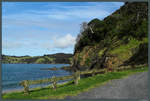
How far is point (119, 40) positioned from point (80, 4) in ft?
99.8

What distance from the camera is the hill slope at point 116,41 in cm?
4372

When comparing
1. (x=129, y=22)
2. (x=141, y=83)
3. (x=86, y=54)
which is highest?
(x=129, y=22)

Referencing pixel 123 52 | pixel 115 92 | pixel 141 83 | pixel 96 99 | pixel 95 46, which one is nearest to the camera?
pixel 96 99

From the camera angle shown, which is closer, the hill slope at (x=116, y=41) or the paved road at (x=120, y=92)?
the paved road at (x=120, y=92)

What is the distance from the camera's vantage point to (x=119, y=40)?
54.1 m

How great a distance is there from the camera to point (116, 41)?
5497 centimetres

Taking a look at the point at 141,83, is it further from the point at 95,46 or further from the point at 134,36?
the point at 95,46

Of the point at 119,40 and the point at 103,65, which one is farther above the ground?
the point at 119,40

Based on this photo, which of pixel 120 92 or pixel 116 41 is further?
pixel 116 41

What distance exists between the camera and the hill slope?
43.7m

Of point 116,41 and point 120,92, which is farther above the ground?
point 116,41

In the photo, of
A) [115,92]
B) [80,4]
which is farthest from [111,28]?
[115,92]

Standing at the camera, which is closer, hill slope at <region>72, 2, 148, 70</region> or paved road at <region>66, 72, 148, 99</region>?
paved road at <region>66, 72, 148, 99</region>

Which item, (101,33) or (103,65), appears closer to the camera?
(103,65)
